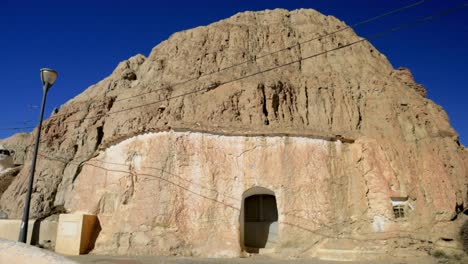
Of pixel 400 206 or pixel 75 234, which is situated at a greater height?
pixel 400 206

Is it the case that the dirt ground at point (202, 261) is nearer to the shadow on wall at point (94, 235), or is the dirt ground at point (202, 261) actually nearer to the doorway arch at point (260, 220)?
the shadow on wall at point (94, 235)

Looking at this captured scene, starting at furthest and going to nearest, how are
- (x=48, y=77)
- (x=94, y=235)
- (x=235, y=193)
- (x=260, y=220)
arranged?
(x=260, y=220) < (x=94, y=235) < (x=235, y=193) < (x=48, y=77)

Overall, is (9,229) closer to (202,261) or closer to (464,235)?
(202,261)

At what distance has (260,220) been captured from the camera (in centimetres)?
1945


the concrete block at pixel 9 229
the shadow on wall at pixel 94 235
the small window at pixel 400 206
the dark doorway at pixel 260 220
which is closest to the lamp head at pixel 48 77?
the shadow on wall at pixel 94 235

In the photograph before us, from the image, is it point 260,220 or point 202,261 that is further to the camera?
point 260,220

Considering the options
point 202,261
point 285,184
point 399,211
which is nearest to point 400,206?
point 399,211

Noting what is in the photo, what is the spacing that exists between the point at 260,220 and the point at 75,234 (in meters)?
9.07

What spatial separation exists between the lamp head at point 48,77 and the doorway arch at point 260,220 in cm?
1066

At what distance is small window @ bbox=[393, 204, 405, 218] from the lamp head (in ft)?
50.6

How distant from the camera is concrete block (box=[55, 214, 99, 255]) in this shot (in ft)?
56.9

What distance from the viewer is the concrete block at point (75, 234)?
56.9 ft

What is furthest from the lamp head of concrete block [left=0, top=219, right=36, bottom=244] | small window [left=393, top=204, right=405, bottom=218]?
small window [left=393, top=204, right=405, bottom=218]

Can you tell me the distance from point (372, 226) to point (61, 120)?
1278 inches
